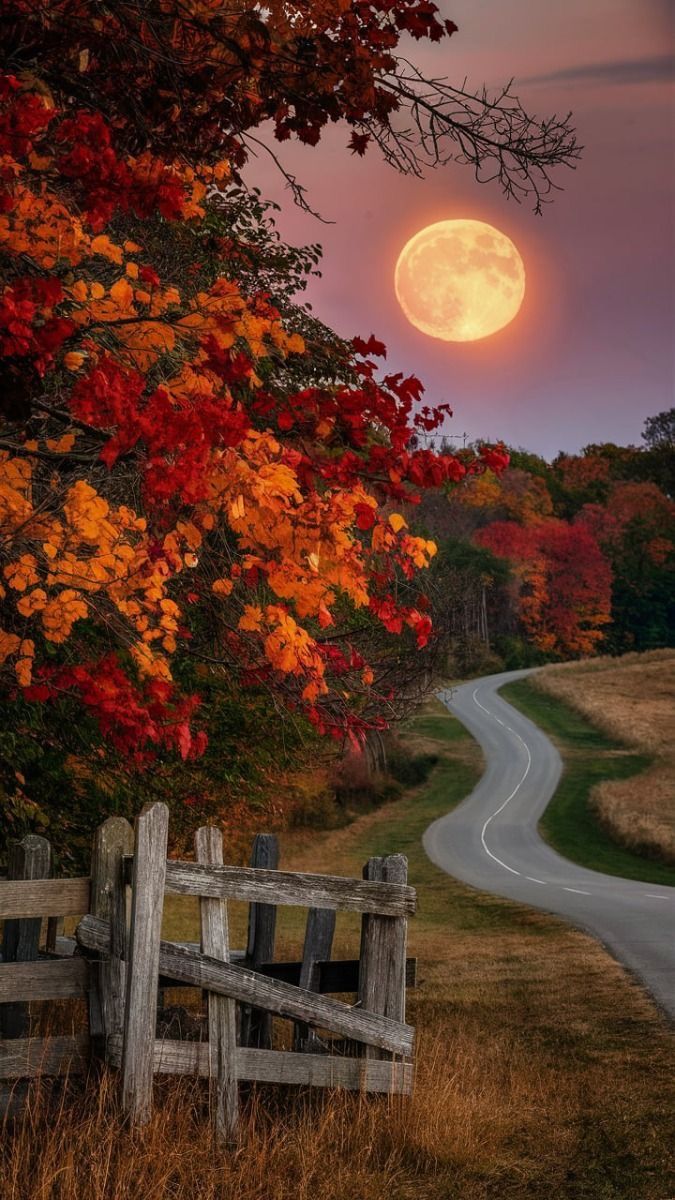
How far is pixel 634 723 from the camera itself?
62156mm

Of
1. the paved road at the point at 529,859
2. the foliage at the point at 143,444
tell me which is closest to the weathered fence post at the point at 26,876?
the foliage at the point at 143,444

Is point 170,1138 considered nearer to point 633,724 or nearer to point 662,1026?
point 662,1026

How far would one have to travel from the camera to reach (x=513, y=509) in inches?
3410

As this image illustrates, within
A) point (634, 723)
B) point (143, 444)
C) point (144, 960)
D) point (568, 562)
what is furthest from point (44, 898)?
point (568, 562)

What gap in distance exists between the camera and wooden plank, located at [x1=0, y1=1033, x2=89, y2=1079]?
6.72m

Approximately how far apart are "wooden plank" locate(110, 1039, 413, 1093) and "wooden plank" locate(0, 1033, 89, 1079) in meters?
0.34

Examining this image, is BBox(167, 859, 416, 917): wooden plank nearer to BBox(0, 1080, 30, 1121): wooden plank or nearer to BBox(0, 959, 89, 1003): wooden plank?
BBox(0, 959, 89, 1003): wooden plank

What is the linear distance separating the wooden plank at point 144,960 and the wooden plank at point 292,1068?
15cm

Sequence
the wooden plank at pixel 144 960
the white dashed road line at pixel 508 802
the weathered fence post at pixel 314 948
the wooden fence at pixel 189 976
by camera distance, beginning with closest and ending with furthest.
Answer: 1. the wooden plank at pixel 144 960
2. the wooden fence at pixel 189 976
3. the weathered fence post at pixel 314 948
4. the white dashed road line at pixel 508 802

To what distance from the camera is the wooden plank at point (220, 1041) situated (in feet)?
22.4

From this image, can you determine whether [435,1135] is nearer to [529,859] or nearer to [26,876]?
[26,876]

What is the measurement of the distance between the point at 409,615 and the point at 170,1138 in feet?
12.9

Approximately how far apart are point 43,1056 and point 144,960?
0.86m

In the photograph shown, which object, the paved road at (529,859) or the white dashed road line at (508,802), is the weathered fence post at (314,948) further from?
the white dashed road line at (508,802)
